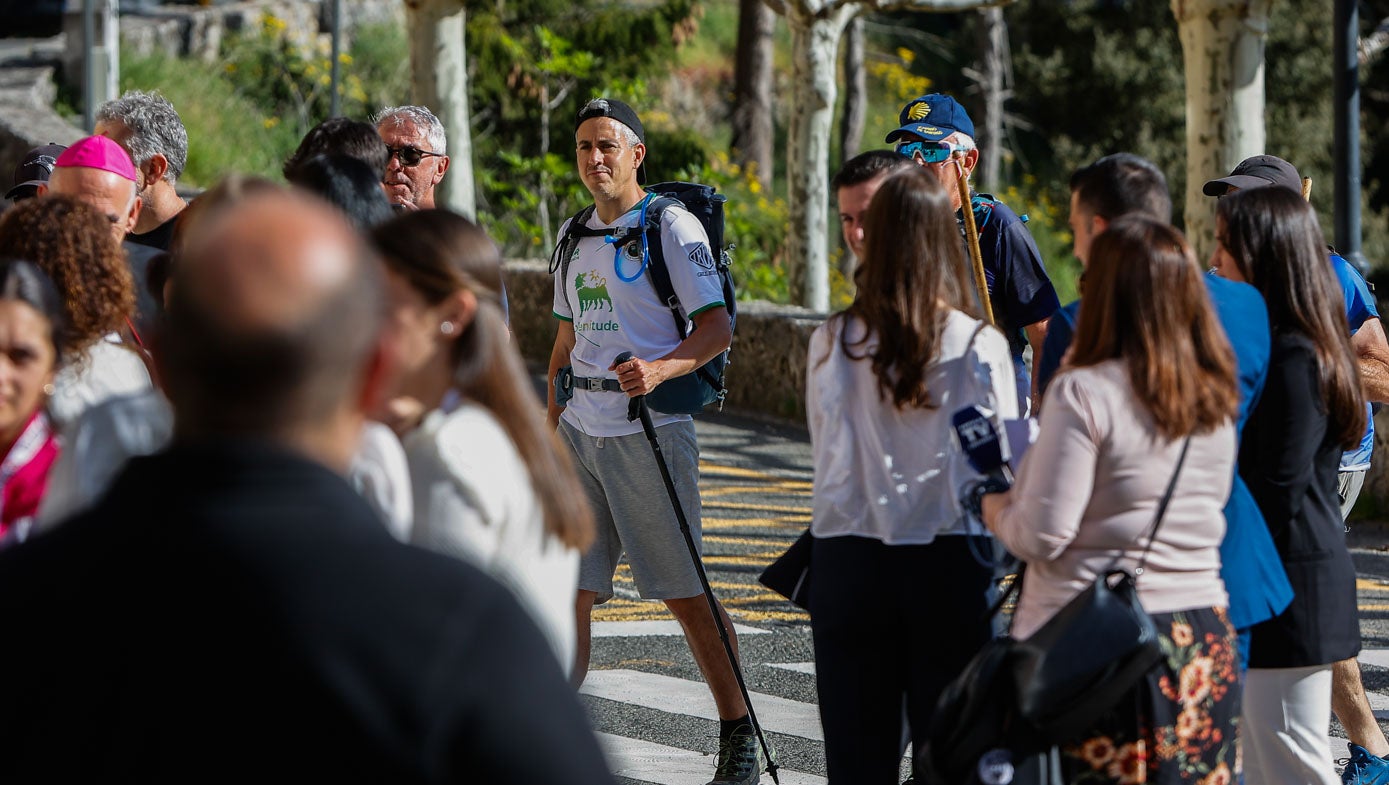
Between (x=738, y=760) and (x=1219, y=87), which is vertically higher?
(x=1219, y=87)

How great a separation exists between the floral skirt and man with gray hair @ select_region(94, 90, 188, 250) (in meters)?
3.21

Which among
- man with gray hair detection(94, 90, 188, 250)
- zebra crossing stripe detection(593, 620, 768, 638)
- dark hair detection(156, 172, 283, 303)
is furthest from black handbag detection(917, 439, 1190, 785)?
zebra crossing stripe detection(593, 620, 768, 638)

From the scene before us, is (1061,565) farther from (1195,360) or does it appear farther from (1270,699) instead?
(1270,699)

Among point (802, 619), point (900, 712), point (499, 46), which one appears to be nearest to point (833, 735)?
point (900, 712)

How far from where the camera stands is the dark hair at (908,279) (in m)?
3.65

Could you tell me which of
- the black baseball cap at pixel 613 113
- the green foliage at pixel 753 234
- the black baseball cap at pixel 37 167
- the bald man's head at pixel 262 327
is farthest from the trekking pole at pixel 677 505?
the green foliage at pixel 753 234

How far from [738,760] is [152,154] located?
2.55 meters

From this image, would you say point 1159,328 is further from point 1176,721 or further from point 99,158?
point 99,158

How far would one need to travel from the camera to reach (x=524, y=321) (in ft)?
52.7

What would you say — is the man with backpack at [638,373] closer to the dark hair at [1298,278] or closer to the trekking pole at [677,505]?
the trekking pole at [677,505]

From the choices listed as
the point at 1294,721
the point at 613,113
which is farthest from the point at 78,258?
the point at 1294,721

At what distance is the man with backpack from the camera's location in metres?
5.34

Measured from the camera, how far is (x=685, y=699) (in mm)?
6324

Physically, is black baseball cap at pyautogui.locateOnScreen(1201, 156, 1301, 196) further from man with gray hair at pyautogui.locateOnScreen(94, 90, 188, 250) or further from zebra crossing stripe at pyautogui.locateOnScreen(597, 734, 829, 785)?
man with gray hair at pyautogui.locateOnScreen(94, 90, 188, 250)
